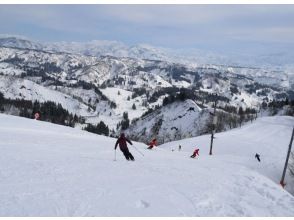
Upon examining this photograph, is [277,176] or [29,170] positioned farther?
[277,176]

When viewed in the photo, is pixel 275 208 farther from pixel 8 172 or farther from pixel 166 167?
pixel 8 172

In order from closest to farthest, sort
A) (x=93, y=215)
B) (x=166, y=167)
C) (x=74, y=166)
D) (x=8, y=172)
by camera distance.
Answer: (x=93, y=215)
(x=8, y=172)
(x=74, y=166)
(x=166, y=167)

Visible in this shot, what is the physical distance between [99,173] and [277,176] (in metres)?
34.2

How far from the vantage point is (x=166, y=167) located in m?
22.6

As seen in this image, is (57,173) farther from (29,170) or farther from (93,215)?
(93,215)

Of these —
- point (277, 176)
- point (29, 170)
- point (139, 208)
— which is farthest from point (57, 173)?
point (277, 176)

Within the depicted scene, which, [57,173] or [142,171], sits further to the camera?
[142,171]

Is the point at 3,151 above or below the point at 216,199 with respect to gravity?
below

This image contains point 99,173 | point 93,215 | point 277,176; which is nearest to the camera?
point 93,215

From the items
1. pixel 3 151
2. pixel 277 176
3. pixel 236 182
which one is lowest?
pixel 277 176

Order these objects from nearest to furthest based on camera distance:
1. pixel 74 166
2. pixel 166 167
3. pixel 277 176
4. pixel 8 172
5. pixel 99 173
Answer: pixel 8 172
pixel 99 173
pixel 74 166
pixel 166 167
pixel 277 176

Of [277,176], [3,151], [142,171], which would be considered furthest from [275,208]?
[277,176]

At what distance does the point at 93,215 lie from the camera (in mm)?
11891

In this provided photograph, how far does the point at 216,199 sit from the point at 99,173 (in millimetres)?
6724
